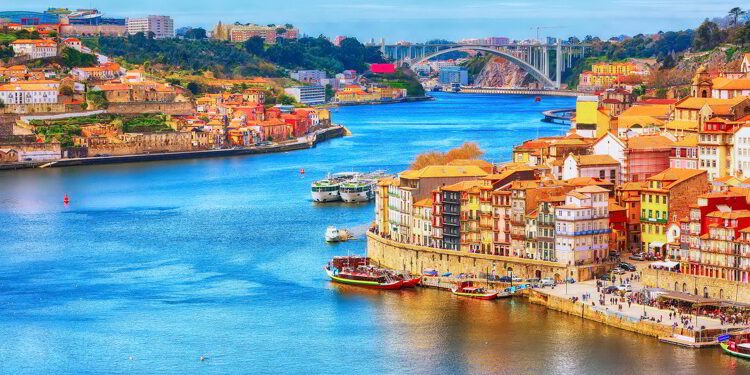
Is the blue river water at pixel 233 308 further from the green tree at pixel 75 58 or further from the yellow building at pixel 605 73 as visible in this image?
the yellow building at pixel 605 73

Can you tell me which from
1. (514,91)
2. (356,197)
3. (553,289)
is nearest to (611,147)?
(553,289)

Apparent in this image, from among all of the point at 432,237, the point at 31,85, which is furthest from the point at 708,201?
the point at 31,85

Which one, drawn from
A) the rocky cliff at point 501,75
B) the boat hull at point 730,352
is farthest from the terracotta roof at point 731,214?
the rocky cliff at point 501,75

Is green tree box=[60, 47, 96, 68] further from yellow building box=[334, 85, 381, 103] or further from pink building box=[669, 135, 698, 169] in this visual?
pink building box=[669, 135, 698, 169]

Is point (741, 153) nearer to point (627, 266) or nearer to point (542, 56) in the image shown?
point (627, 266)

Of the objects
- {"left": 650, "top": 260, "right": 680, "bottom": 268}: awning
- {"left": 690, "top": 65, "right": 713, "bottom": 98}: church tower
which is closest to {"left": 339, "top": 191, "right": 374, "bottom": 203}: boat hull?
{"left": 690, "top": 65, "right": 713, "bottom": 98}: church tower

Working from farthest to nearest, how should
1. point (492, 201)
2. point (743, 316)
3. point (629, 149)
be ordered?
point (629, 149), point (492, 201), point (743, 316)

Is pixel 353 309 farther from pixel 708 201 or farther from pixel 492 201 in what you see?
pixel 708 201

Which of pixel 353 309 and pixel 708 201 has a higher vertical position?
pixel 708 201
